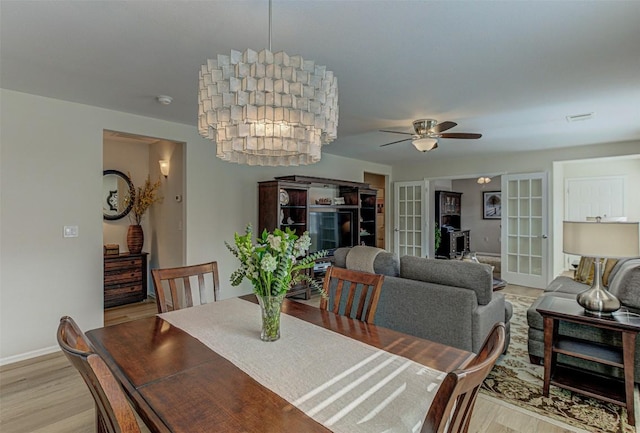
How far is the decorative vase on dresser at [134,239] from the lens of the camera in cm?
487

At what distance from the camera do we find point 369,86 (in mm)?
2957

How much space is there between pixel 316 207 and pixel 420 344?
4.06 metres

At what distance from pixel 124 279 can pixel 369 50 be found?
4.37 m

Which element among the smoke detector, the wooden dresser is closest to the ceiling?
the smoke detector

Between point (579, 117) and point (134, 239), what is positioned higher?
point (579, 117)

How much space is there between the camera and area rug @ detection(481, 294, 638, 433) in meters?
2.06

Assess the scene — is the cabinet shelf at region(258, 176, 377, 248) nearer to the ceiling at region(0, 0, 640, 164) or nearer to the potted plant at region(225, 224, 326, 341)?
the ceiling at region(0, 0, 640, 164)


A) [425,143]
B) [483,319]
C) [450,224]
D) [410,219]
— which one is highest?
[425,143]

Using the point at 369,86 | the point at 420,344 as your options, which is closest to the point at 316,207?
the point at 369,86

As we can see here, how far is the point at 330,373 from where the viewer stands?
1242mm

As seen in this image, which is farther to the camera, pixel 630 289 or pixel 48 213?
pixel 48 213

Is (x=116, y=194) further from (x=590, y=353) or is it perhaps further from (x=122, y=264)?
(x=590, y=353)

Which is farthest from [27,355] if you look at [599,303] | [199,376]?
[599,303]

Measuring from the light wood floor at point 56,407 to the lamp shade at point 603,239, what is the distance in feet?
3.71
